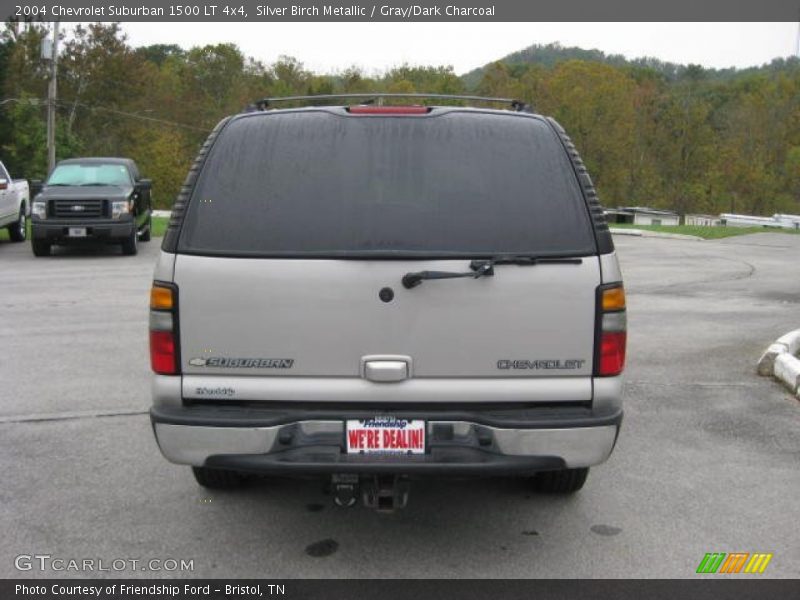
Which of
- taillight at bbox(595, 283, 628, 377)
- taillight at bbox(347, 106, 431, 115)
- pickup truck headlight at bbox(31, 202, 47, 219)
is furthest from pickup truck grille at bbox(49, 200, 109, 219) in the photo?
taillight at bbox(595, 283, 628, 377)

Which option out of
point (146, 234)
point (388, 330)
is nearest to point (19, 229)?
point (146, 234)

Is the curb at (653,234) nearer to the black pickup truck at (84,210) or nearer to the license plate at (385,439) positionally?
the black pickup truck at (84,210)

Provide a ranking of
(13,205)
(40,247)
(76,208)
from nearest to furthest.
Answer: (76,208) → (40,247) → (13,205)

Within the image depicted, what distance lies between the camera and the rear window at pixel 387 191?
3510 mm

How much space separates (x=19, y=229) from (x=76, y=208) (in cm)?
375

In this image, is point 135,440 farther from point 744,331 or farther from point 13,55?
point 13,55

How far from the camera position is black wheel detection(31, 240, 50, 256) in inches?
627

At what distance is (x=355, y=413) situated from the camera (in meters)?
3.48

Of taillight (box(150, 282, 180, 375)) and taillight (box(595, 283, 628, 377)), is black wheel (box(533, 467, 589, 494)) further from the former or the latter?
taillight (box(150, 282, 180, 375))

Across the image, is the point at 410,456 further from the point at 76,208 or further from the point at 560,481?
the point at 76,208

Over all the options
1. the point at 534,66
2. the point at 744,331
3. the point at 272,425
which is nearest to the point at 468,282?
the point at 272,425

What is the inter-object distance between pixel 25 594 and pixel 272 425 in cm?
123

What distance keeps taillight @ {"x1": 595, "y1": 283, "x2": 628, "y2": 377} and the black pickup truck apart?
44.8 feet

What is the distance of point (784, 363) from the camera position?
22.9 feet
